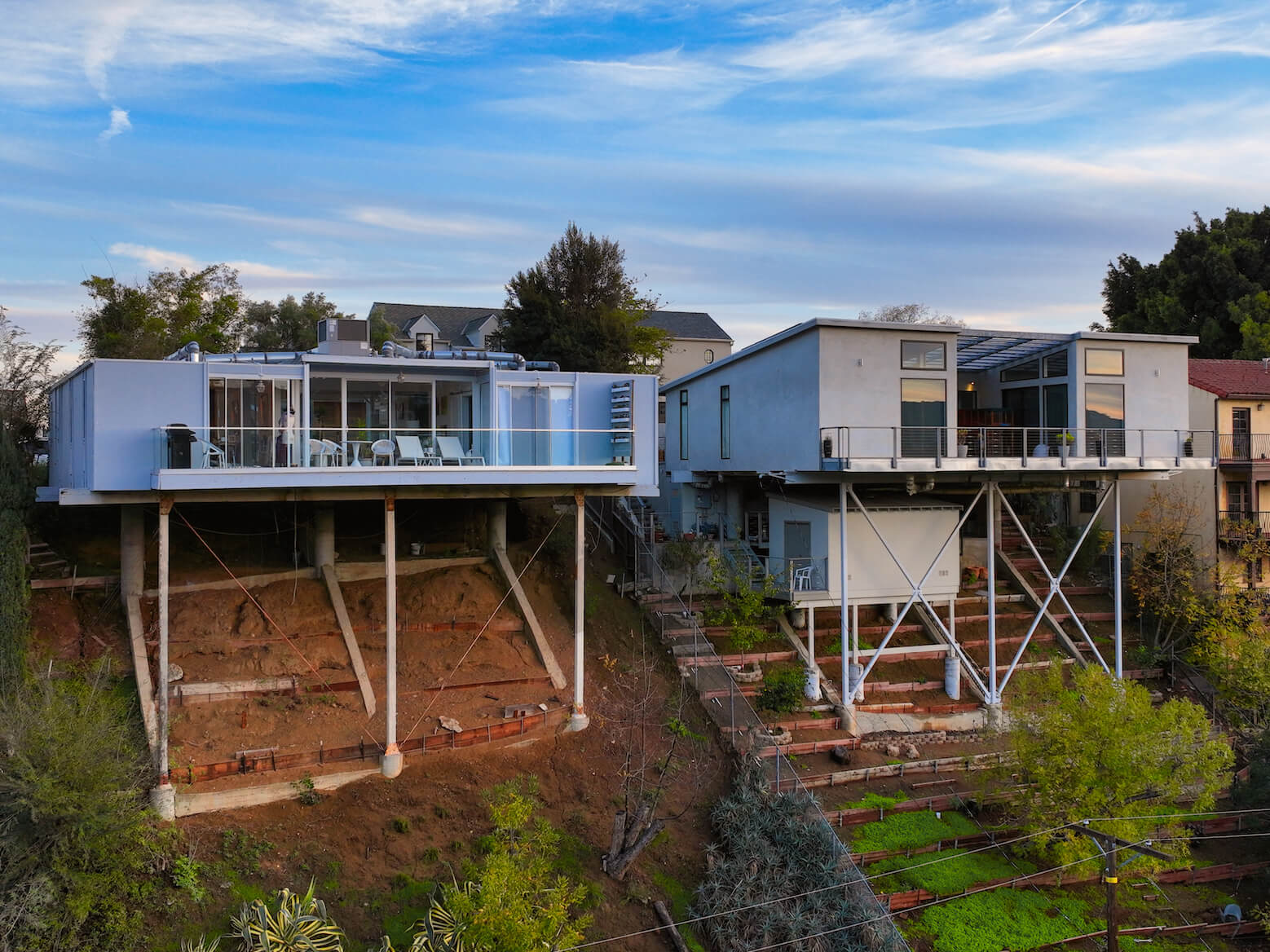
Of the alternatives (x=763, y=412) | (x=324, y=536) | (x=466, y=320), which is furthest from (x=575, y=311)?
(x=466, y=320)

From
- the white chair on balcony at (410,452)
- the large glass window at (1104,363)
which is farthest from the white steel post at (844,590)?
the white chair on balcony at (410,452)

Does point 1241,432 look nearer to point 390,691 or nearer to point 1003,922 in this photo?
point 1003,922

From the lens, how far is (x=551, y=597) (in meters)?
23.6

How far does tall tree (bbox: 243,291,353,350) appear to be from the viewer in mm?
47075

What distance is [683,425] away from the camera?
1268 inches

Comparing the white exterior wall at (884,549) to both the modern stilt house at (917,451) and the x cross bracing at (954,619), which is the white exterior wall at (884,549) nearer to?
the modern stilt house at (917,451)

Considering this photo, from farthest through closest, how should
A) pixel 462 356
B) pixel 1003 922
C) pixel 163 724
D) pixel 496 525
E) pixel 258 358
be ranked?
pixel 496 525 < pixel 462 356 < pixel 258 358 < pixel 1003 922 < pixel 163 724

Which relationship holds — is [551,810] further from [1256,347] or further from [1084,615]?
[1256,347]

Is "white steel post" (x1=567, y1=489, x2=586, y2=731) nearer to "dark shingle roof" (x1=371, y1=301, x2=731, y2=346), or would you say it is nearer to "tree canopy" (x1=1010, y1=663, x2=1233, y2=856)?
"tree canopy" (x1=1010, y1=663, x2=1233, y2=856)

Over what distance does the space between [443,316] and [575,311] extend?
27.4 meters

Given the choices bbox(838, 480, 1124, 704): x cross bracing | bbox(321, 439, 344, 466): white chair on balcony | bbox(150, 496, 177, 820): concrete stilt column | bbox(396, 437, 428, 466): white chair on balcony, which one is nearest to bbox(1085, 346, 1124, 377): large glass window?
bbox(838, 480, 1124, 704): x cross bracing

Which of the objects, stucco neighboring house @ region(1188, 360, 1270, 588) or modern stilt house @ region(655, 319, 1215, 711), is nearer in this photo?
modern stilt house @ region(655, 319, 1215, 711)

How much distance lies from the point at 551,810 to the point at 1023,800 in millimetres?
9337

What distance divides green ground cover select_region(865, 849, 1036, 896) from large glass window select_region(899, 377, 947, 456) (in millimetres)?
9330
